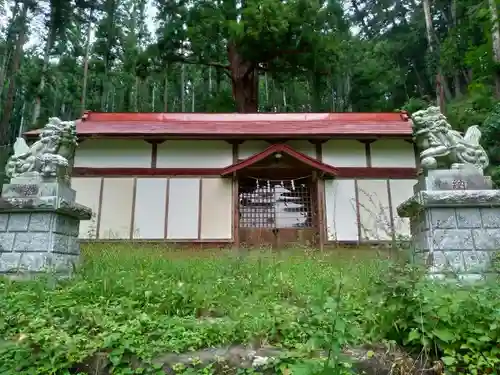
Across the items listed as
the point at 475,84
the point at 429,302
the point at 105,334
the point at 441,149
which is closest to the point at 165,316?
the point at 105,334

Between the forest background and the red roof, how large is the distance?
355 centimetres

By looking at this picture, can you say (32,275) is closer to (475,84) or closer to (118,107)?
(475,84)

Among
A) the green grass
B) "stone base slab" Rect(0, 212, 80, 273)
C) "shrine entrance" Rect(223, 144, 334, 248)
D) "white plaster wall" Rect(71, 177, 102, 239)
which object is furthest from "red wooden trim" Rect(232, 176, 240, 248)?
the green grass

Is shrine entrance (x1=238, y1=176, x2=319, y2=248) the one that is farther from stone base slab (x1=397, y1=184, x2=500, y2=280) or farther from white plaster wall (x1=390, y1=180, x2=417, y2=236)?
stone base slab (x1=397, y1=184, x2=500, y2=280)

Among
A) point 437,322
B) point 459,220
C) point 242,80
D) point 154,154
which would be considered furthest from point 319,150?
point 437,322

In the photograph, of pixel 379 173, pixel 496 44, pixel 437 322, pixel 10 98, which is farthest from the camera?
pixel 10 98

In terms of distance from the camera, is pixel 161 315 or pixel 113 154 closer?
pixel 161 315

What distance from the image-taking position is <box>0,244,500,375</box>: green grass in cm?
261

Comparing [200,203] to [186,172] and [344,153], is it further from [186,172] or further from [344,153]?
[344,153]

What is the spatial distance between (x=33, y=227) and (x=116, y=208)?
16.8 feet

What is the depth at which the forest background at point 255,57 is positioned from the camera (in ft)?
47.5

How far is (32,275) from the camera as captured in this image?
4.61 metres

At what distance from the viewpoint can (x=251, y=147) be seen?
412 inches

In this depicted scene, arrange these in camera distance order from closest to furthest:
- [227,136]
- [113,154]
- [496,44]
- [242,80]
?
[227,136]
[113,154]
[496,44]
[242,80]
